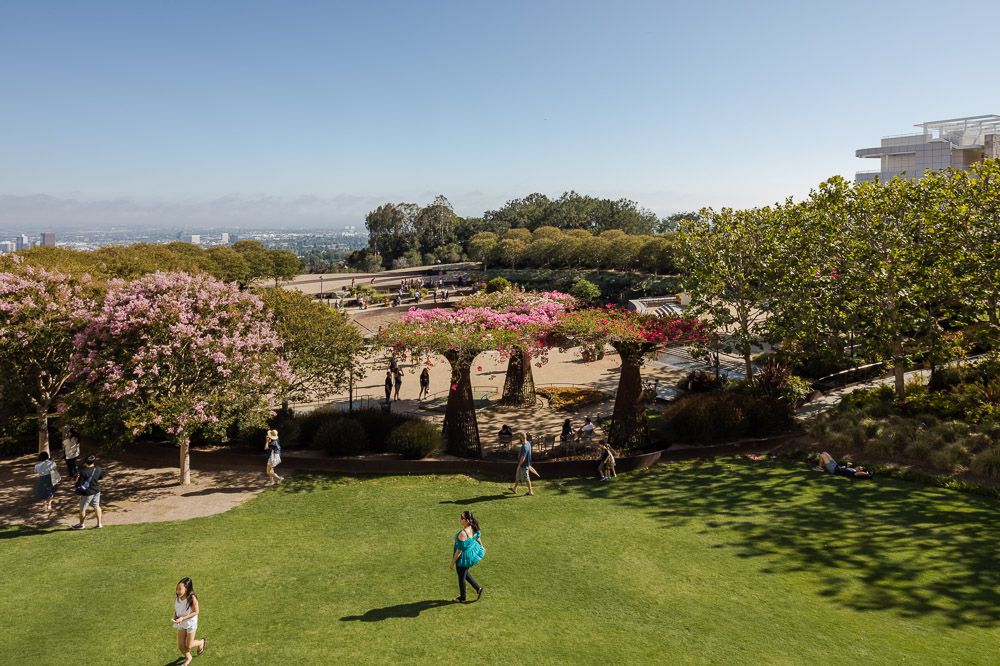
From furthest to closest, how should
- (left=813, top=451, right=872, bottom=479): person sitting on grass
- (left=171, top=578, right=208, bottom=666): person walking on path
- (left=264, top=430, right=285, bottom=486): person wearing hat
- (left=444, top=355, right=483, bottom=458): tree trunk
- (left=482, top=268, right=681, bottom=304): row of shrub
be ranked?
(left=482, top=268, right=681, bottom=304): row of shrub
(left=444, top=355, right=483, bottom=458): tree trunk
(left=264, top=430, right=285, bottom=486): person wearing hat
(left=813, top=451, right=872, bottom=479): person sitting on grass
(left=171, top=578, right=208, bottom=666): person walking on path

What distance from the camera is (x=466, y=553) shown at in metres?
7.92

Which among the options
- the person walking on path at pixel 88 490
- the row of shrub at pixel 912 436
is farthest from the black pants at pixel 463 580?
the row of shrub at pixel 912 436

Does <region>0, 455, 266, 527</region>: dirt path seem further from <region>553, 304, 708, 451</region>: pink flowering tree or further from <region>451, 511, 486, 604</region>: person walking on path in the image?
<region>553, 304, 708, 451</region>: pink flowering tree

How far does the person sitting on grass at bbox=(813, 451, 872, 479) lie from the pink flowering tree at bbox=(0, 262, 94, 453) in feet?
58.5

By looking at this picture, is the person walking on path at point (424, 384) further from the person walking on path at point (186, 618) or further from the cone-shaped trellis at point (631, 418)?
the person walking on path at point (186, 618)

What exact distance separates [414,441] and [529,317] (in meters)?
4.75

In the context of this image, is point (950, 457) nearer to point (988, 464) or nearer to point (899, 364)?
point (988, 464)

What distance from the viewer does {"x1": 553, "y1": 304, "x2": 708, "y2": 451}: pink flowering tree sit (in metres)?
15.6

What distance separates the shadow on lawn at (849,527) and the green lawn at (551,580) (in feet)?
0.15

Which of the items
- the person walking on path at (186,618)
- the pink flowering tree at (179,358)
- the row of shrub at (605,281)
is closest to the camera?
the person walking on path at (186,618)

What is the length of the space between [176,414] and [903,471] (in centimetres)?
1648

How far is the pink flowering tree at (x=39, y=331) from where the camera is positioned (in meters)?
13.3

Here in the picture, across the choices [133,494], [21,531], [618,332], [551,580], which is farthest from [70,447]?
[618,332]

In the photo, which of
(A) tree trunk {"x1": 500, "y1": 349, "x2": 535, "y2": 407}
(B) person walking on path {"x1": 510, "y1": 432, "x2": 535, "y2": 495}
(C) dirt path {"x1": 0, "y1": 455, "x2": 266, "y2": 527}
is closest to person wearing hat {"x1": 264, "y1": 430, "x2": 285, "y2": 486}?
(C) dirt path {"x1": 0, "y1": 455, "x2": 266, "y2": 527}
